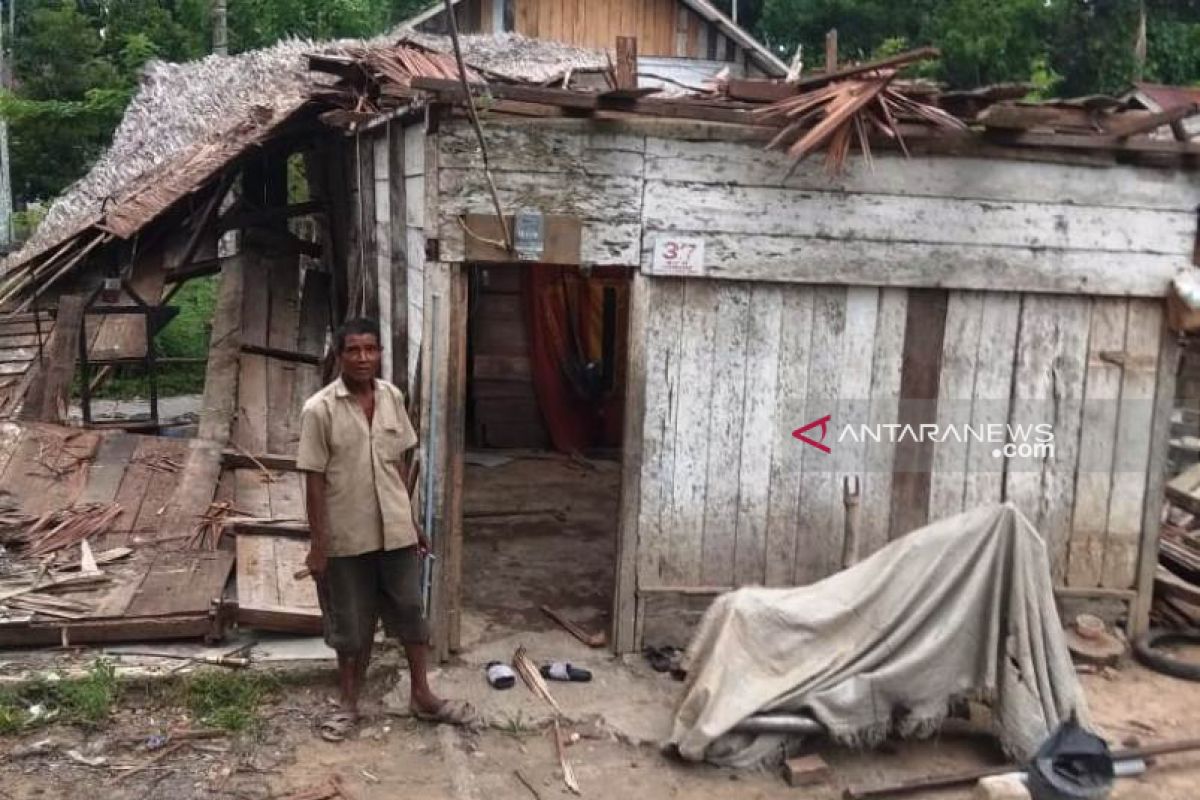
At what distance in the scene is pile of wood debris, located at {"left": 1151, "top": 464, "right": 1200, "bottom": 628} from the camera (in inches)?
283

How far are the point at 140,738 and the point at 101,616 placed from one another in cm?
108

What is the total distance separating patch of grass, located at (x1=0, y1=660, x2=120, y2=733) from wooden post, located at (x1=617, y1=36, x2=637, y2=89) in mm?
3989

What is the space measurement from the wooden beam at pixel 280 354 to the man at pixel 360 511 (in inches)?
182

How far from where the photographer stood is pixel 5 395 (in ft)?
28.8

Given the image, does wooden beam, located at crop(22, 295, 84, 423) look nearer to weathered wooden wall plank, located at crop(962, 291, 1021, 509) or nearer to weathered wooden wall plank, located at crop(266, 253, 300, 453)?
weathered wooden wall plank, located at crop(266, 253, 300, 453)

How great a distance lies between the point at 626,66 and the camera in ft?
18.5

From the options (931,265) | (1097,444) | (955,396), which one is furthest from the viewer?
(1097,444)

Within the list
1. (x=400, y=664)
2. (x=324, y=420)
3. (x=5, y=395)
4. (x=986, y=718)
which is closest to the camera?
(x=324, y=420)

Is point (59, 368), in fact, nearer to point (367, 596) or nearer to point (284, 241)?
point (284, 241)

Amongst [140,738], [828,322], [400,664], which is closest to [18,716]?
[140,738]

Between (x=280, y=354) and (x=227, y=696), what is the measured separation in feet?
15.1

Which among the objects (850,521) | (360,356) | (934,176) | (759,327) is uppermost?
(934,176)

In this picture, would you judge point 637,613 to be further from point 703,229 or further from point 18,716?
point 18,716

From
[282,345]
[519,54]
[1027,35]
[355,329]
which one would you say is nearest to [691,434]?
[355,329]
